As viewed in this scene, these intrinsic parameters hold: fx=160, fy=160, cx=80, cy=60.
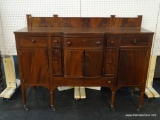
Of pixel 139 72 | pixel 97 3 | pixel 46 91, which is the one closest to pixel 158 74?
pixel 139 72

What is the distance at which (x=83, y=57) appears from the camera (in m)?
1.74

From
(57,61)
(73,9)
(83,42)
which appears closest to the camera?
(83,42)

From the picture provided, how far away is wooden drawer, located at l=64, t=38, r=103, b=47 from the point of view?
1.69 metres

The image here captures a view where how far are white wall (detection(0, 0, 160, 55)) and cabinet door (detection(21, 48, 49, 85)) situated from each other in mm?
601

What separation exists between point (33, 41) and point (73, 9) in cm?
74

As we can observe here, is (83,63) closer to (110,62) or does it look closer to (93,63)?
(93,63)

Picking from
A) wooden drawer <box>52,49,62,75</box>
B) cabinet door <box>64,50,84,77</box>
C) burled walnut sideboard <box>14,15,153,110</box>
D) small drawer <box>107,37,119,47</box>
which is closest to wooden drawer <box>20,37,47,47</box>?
burled walnut sideboard <box>14,15,153,110</box>

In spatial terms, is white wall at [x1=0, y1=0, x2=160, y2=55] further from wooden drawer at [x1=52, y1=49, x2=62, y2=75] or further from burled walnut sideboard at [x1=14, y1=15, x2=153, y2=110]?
wooden drawer at [x1=52, y1=49, x2=62, y2=75]

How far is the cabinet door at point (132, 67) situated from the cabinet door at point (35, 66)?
2.82ft

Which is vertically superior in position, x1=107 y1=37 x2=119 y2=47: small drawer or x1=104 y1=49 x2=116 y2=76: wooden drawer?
x1=107 y1=37 x2=119 y2=47: small drawer

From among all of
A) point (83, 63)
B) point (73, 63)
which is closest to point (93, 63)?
point (83, 63)

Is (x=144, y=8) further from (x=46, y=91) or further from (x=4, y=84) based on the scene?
(x=4, y=84)

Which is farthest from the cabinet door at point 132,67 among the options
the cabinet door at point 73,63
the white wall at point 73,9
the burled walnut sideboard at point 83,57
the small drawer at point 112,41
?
the white wall at point 73,9

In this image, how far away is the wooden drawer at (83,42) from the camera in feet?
5.54
